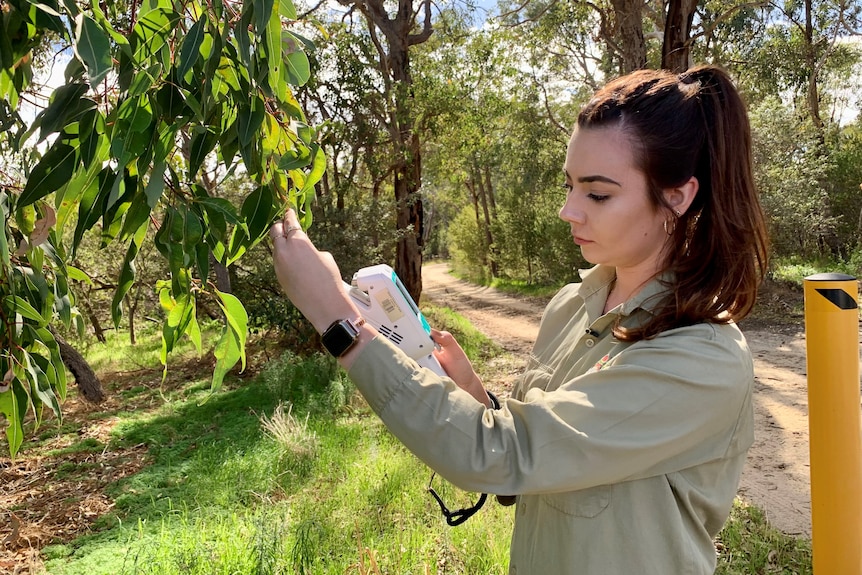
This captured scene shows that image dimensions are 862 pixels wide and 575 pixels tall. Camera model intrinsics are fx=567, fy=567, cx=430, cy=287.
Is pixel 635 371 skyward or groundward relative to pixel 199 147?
groundward

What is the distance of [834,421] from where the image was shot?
235 cm

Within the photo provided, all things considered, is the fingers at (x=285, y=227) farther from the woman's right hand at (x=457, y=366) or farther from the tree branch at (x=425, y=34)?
the tree branch at (x=425, y=34)

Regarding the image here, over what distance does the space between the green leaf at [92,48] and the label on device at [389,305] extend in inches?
37.4

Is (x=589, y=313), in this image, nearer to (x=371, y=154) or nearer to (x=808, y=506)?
(x=808, y=506)

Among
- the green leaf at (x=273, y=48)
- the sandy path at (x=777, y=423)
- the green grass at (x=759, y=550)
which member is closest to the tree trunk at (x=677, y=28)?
the sandy path at (x=777, y=423)

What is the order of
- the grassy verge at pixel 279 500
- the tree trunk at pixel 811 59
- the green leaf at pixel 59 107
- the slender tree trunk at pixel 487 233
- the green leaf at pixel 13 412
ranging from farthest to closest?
the slender tree trunk at pixel 487 233, the tree trunk at pixel 811 59, the grassy verge at pixel 279 500, the green leaf at pixel 13 412, the green leaf at pixel 59 107

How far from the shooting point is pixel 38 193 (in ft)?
3.01

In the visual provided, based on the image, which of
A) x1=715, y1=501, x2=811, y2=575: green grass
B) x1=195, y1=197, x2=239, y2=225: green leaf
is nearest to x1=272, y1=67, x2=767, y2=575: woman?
x1=195, y1=197, x2=239, y2=225: green leaf

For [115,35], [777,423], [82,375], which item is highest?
[115,35]

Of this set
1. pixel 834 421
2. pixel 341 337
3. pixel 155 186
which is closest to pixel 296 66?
pixel 155 186

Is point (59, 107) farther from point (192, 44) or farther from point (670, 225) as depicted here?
point (670, 225)

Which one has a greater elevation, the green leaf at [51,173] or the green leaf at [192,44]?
the green leaf at [192,44]

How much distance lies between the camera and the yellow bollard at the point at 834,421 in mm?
2271

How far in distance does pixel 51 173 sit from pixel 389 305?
0.89 meters
